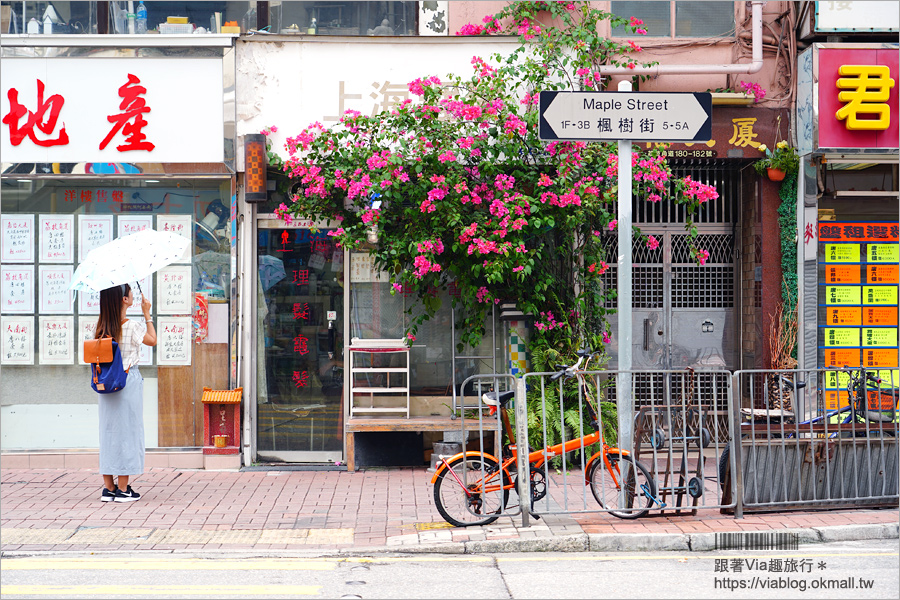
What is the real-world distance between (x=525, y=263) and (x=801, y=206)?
149 inches

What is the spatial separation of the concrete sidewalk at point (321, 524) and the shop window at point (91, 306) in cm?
118

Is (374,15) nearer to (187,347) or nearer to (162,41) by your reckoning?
(162,41)

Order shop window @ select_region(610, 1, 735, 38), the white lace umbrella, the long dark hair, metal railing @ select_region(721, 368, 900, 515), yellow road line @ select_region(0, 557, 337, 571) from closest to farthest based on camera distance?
yellow road line @ select_region(0, 557, 337, 571)
metal railing @ select_region(721, 368, 900, 515)
the white lace umbrella
the long dark hair
shop window @ select_region(610, 1, 735, 38)

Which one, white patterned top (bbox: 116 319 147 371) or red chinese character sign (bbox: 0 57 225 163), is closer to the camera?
white patterned top (bbox: 116 319 147 371)

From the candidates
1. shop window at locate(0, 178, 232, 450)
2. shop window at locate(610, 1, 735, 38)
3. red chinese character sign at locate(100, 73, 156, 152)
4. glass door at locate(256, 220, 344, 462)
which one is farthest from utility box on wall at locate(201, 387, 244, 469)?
shop window at locate(610, 1, 735, 38)

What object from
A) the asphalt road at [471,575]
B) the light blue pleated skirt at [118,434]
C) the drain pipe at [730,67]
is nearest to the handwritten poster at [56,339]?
the light blue pleated skirt at [118,434]

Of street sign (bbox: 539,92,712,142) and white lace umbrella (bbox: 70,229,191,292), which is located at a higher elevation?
street sign (bbox: 539,92,712,142)

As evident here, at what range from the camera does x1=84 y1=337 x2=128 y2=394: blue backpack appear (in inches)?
312

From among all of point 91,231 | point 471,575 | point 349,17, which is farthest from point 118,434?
point 349,17

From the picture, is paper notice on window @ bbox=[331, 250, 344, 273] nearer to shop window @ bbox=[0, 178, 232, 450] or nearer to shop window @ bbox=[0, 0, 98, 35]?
shop window @ bbox=[0, 178, 232, 450]

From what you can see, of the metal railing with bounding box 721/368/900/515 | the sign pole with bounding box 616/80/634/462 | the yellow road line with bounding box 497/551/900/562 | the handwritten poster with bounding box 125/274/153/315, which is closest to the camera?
the yellow road line with bounding box 497/551/900/562

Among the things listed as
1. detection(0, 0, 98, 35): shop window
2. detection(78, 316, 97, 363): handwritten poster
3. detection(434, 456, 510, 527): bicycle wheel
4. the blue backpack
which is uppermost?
detection(0, 0, 98, 35): shop window

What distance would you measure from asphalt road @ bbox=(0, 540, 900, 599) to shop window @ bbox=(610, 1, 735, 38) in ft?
21.4

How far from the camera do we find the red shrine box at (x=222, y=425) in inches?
382
